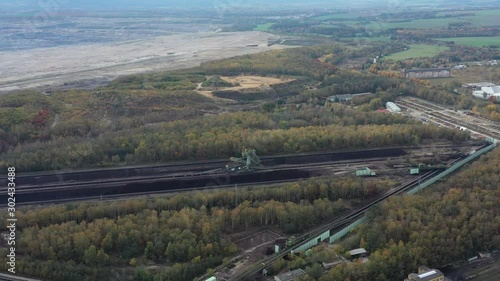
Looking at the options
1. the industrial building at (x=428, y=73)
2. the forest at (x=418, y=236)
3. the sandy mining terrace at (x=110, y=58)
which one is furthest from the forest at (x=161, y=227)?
the industrial building at (x=428, y=73)

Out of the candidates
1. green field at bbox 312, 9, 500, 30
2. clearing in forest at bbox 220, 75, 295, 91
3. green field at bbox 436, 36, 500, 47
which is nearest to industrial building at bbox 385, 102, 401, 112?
clearing in forest at bbox 220, 75, 295, 91

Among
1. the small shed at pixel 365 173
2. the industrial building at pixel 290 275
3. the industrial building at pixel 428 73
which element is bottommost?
the industrial building at pixel 290 275

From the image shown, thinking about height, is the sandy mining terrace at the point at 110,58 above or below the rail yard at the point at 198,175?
above

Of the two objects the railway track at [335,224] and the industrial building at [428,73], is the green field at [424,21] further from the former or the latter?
the railway track at [335,224]

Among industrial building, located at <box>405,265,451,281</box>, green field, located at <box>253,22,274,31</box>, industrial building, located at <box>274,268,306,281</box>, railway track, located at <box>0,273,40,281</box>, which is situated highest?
green field, located at <box>253,22,274,31</box>

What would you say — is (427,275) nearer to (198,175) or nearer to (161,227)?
(161,227)

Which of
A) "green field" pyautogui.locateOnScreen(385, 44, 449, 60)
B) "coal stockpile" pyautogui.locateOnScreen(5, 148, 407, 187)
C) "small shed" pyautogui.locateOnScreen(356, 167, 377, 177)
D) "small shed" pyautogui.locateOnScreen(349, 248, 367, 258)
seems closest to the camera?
"small shed" pyautogui.locateOnScreen(349, 248, 367, 258)

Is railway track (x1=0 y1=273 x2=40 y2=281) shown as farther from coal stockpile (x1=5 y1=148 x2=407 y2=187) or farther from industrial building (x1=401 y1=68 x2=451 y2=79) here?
industrial building (x1=401 y1=68 x2=451 y2=79)

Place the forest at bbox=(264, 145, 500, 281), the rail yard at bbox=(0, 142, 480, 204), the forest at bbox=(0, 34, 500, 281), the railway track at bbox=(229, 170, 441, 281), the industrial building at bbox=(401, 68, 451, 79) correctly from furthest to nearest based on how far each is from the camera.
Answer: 1. the industrial building at bbox=(401, 68, 451, 79)
2. the rail yard at bbox=(0, 142, 480, 204)
3. the forest at bbox=(0, 34, 500, 281)
4. the railway track at bbox=(229, 170, 441, 281)
5. the forest at bbox=(264, 145, 500, 281)

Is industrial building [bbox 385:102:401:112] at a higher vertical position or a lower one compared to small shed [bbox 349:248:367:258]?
higher
